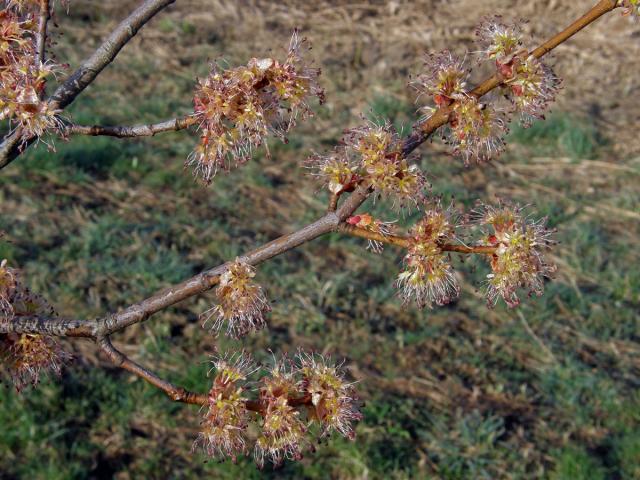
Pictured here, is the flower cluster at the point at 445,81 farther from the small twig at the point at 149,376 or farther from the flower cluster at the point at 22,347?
the flower cluster at the point at 22,347

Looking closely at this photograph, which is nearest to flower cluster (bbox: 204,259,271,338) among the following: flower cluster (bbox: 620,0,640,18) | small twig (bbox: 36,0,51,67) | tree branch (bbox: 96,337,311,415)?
tree branch (bbox: 96,337,311,415)

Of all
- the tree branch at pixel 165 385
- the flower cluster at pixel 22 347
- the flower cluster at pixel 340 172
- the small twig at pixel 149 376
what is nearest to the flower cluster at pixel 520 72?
the flower cluster at pixel 340 172

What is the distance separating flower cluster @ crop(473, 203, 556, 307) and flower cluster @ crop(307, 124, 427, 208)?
0.15 metres

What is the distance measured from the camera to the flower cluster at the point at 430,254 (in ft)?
4.87

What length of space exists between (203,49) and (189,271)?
2753mm

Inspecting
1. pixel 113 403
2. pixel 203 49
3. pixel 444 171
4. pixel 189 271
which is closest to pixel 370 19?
pixel 203 49

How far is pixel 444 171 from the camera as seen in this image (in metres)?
5.56

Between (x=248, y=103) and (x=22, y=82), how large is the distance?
0.36 metres

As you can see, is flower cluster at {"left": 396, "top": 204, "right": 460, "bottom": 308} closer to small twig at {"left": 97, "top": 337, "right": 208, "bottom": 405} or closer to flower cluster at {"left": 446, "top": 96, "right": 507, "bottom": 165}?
flower cluster at {"left": 446, "top": 96, "right": 507, "bottom": 165}

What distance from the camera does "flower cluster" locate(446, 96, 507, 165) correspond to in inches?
58.4

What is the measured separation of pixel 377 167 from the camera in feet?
4.77

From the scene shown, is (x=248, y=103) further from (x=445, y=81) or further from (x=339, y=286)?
(x=339, y=286)

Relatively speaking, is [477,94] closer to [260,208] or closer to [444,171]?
[260,208]

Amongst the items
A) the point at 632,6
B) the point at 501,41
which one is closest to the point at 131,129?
the point at 501,41
